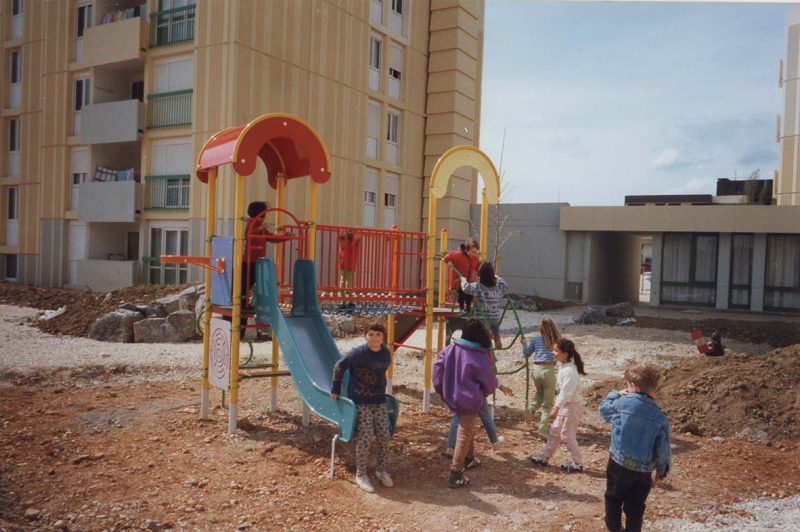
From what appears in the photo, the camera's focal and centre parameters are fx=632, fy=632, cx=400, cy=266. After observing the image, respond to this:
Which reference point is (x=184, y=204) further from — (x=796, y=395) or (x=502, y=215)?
(x=796, y=395)

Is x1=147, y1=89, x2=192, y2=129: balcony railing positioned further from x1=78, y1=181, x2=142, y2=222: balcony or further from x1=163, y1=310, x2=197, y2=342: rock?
x1=163, y1=310, x2=197, y2=342: rock

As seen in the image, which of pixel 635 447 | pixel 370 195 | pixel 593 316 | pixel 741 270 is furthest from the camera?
pixel 370 195

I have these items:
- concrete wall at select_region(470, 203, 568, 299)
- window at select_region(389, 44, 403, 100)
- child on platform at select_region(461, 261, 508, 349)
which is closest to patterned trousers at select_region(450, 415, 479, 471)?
child on platform at select_region(461, 261, 508, 349)

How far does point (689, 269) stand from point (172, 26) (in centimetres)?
1856

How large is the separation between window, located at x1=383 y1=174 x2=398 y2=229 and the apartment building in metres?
0.07

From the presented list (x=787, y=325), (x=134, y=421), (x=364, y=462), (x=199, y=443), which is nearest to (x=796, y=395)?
(x=364, y=462)

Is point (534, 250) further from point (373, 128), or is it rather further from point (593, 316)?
point (373, 128)

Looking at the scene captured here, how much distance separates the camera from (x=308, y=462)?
5.67m

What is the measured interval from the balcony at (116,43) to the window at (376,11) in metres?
7.22

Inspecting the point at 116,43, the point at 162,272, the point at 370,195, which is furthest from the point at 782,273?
the point at 116,43

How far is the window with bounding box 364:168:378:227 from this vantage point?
71.2 feet

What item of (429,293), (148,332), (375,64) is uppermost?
(375,64)

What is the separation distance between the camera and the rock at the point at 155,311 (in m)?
13.0

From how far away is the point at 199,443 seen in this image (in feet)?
19.9
